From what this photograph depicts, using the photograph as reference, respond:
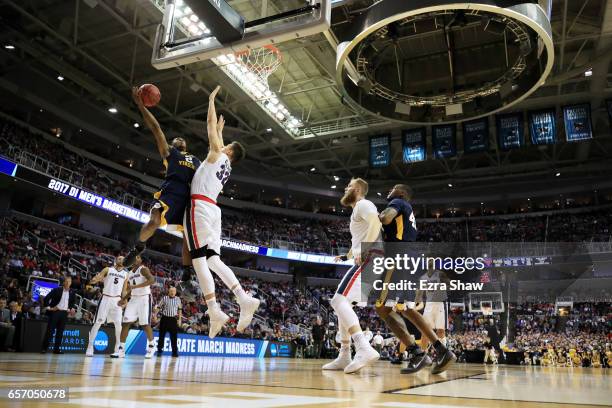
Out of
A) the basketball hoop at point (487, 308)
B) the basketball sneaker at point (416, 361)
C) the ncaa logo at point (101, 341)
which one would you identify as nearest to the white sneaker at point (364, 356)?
the basketball sneaker at point (416, 361)

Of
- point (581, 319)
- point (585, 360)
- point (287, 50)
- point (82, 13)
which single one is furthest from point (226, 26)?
point (581, 319)

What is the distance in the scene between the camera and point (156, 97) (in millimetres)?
Answer: 4516

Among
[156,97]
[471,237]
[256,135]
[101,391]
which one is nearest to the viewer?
[101,391]

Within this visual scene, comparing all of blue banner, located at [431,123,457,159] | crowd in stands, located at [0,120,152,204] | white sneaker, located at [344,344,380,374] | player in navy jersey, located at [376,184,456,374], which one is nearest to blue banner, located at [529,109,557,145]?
blue banner, located at [431,123,457,159]

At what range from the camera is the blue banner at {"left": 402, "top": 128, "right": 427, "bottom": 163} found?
19.0 meters

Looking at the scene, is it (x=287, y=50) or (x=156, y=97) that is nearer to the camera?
(x=156, y=97)

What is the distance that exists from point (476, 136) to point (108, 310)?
14252 mm

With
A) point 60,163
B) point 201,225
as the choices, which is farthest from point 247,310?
point 60,163

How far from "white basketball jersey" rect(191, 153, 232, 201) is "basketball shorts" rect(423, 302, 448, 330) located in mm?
5383

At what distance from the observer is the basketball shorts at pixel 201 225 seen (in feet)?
12.6

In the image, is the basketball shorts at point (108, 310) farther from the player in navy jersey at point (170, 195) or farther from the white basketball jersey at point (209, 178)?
the white basketball jersey at point (209, 178)

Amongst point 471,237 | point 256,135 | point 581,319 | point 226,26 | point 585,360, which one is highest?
point 256,135

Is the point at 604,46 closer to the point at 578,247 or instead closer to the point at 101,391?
the point at 578,247

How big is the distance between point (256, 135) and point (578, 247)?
1823cm
